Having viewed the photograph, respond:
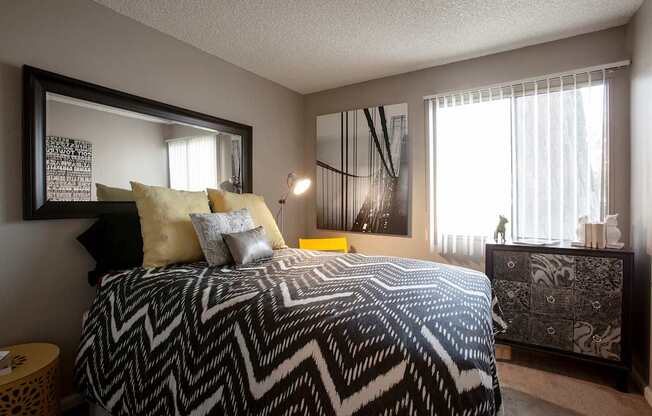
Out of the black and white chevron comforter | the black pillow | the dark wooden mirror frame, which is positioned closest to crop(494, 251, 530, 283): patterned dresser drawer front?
the black and white chevron comforter

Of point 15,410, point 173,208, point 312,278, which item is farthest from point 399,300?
point 15,410

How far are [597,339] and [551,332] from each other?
244mm

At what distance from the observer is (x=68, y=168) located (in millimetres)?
1882

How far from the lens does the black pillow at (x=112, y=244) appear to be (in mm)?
1898

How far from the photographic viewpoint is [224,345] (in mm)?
1231

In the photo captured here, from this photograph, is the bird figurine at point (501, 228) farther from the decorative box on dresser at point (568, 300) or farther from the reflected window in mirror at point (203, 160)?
the reflected window in mirror at point (203, 160)

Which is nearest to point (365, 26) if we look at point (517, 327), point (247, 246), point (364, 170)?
point (364, 170)

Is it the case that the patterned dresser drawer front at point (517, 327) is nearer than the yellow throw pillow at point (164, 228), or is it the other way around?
the yellow throw pillow at point (164, 228)

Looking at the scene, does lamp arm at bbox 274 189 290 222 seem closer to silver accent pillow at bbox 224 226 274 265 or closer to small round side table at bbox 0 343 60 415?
silver accent pillow at bbox 224 226 274 265

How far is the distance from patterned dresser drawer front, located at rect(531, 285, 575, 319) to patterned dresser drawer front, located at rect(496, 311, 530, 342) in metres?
0.10

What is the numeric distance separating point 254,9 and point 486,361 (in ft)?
7.52

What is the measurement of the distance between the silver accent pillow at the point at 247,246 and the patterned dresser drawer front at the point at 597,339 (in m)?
2.12

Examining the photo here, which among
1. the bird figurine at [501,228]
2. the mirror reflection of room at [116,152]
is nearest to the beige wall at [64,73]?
the mirror reflection of room at [116,152]

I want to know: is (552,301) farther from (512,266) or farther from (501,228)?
(501,228)
